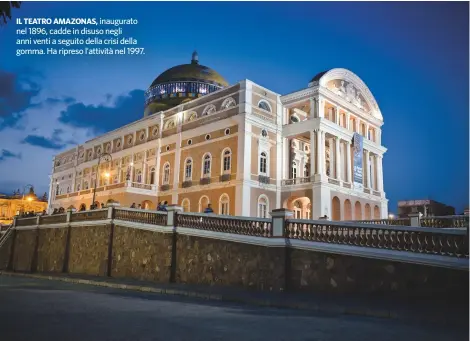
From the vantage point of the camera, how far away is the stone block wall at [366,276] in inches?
344

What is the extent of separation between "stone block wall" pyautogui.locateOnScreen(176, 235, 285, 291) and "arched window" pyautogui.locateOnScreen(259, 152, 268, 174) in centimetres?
1451

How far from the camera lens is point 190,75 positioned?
145ft

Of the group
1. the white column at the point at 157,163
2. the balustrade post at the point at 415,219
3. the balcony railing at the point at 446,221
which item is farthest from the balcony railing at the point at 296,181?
the balustrade post at the point at 415,219

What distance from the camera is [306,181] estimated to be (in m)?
28.5

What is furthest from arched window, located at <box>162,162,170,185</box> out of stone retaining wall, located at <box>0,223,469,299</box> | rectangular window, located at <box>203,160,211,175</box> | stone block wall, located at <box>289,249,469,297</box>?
stone block wall, located at <box>289,249,469,297</box>

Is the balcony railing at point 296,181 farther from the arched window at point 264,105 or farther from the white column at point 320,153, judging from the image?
the arched window at point 264,105

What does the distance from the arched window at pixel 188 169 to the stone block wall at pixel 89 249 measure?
1126 cm

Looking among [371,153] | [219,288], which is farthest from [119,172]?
[219,288]

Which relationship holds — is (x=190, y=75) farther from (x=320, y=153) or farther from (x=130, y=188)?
(x=320, y=153)

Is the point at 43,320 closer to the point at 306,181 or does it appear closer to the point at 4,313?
the point at 4,313

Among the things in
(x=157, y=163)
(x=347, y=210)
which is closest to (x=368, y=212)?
Result: (x=347, y=210)

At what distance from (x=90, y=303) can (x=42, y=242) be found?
18.7 meters

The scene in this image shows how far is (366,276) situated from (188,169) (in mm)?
23792

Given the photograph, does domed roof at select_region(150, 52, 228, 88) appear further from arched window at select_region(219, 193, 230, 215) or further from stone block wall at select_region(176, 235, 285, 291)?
stone block wall at select_region(176, 235, 285, 291)
